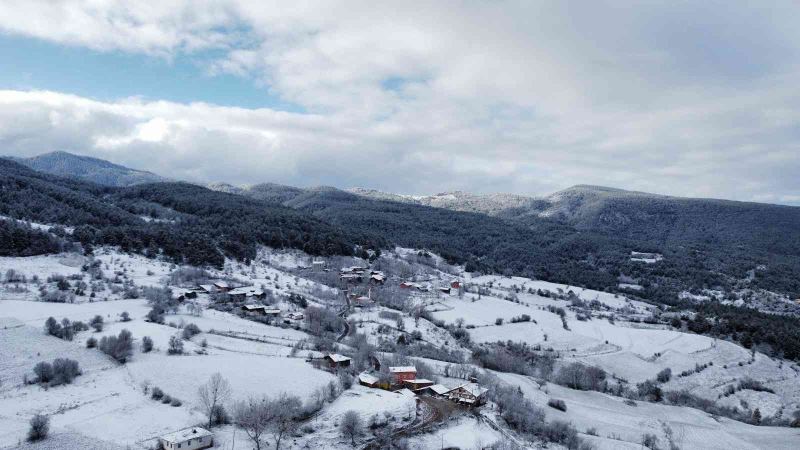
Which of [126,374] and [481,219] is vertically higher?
[481,219]

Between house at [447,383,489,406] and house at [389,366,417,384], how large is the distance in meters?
3.16

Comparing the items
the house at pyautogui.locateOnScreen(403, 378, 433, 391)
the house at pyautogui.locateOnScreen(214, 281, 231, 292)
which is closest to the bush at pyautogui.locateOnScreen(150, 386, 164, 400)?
the house at pyautogui.locateOnScreen(403, 378, 433, 391)

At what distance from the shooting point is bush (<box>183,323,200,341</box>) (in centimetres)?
4159

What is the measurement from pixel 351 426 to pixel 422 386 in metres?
9.46

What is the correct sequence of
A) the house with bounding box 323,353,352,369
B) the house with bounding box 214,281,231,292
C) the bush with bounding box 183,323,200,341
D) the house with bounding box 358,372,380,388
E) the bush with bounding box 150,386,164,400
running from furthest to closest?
1. the house with bounding box 214,281,231,292
2. the bush with bounding box 183,323,200,341
3. the house with bounding box 323,353,352,369
4. the house with bounding box 358,372,380,388
5. the bush with bounding box 150,386,164,400

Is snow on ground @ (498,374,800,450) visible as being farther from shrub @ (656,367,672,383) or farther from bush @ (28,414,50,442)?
bush @ (28,414,50,442)

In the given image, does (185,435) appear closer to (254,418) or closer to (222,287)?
(254,418)

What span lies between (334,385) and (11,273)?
3551 centimetres

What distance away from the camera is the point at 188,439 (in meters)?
23.7

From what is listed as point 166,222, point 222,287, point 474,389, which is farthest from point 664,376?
point 166,222

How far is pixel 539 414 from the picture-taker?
33.5 metres

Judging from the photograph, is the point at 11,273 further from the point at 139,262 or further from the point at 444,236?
the point at 444,236

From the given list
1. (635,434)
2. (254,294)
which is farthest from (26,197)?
(635,434)

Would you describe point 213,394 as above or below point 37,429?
below
